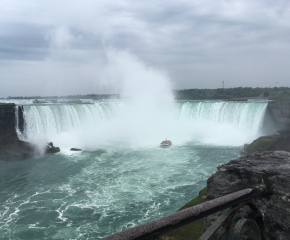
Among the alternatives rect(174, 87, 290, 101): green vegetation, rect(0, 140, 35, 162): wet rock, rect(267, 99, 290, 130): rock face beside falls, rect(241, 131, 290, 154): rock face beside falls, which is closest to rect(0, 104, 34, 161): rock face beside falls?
rect(0, 140, 35, 162): wet rock

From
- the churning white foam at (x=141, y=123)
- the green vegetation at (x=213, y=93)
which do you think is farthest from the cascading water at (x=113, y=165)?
the green vegetation at (x=213, y=93)

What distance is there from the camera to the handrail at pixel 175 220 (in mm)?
1144

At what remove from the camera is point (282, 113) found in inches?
1017

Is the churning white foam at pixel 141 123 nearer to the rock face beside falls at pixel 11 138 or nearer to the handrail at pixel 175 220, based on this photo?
the rock face beside falls at pixel 11 138

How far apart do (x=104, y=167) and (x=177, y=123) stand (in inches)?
749

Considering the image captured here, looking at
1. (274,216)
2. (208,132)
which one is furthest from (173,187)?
(208,132)

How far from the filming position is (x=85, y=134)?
28.6 meters

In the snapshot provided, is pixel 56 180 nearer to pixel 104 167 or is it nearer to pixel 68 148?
pixel 104 167

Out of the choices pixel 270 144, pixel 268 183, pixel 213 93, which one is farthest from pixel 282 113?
pixel 213 93

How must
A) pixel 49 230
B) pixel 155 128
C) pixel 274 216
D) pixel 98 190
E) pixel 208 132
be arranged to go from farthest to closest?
pixel 155 128
pixel 208 132
pixel 98 190
pixel 49 230
pixel 274 216

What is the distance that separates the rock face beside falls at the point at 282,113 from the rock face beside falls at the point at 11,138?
23411 millimetres

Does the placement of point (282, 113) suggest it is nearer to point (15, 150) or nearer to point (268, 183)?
point (15, 150)

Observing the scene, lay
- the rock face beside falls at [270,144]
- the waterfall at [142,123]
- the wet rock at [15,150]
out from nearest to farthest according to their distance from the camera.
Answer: the rock face beside falls at [270,144], the wet rock at [15,150], the waterfall at [142,123]

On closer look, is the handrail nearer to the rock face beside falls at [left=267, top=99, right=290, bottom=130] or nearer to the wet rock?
the wet rock
